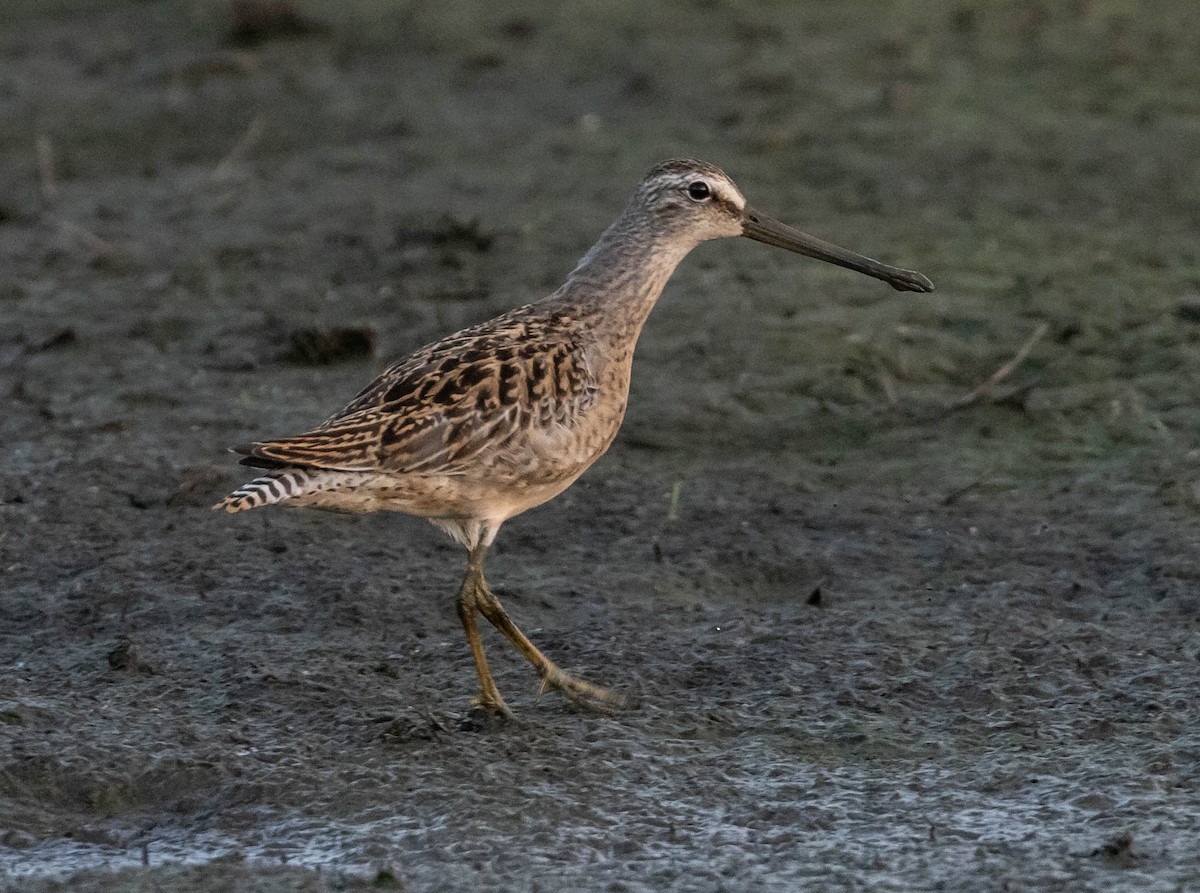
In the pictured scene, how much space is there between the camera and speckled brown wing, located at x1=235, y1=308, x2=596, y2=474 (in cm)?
509

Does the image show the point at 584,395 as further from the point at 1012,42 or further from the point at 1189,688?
the point at 1012,42

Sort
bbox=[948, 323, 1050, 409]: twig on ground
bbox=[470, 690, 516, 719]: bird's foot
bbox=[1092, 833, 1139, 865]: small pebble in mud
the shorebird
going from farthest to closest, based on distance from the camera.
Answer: bbox=[948, 323, 1050, 409]: twig on ground < bbox=[470, 690, 516, 719]: bird's foot < the shorebird < bbox=[1092, 833, 1139, 865]: small pebble in mud

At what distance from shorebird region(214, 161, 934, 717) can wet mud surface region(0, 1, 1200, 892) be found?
52 centimetres

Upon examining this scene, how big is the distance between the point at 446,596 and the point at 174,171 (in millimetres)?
5403

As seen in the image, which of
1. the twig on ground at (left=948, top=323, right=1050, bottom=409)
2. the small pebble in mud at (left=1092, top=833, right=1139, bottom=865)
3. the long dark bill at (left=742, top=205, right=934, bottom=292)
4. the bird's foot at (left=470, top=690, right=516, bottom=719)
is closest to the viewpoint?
the small pebble in mud at (left=1092, top=833, right=1139, bottom=865)

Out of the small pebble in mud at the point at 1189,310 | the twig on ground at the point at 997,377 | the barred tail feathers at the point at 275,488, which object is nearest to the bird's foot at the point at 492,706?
the barred tail feathers at the point at 275,488

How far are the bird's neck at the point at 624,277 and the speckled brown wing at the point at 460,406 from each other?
19 cm

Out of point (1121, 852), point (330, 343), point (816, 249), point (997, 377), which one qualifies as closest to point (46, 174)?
point (330, 343)

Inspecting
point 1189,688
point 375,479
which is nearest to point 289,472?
point 375,479

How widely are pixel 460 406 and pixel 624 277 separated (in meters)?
0.83

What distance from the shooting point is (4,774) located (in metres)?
4.93

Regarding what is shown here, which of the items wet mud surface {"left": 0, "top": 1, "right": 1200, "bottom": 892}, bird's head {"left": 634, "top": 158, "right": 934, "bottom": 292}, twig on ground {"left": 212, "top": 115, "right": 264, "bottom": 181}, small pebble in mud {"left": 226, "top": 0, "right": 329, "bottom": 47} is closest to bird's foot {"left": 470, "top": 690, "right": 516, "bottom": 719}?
wet mud surface {"left": 0, "top": 1, "right": 1200, "bottom": 892}

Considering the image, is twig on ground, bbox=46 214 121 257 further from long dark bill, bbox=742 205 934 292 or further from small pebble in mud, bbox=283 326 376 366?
long dark bill, bbox=742 205 934 292

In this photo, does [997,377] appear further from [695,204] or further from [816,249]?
[695,204]
